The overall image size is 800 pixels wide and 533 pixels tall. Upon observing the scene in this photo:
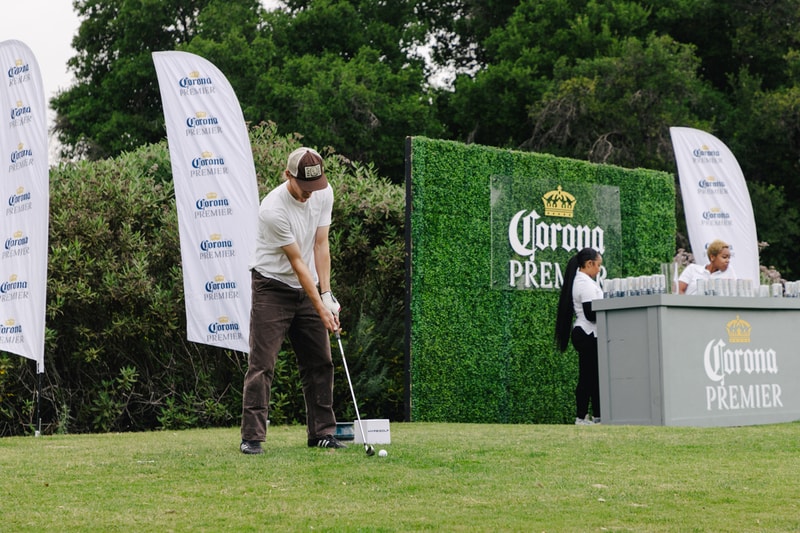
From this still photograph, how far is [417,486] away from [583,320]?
19.3 feet

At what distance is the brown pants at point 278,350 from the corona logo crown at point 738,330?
4873mm

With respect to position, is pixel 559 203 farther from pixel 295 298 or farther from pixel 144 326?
pixel 295 298

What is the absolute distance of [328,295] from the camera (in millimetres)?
6582

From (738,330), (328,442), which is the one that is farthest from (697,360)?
(328,442)

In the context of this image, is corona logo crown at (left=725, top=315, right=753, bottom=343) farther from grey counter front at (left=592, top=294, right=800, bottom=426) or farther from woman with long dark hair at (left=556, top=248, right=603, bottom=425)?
woman with long dark hair at (left=556, top=248, right=603, bottom=425)

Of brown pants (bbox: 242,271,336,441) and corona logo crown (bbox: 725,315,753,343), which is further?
corona logo crown (bbox: 725,315,753,343)

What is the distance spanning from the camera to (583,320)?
1068 cm

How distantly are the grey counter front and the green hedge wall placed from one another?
5.76ft

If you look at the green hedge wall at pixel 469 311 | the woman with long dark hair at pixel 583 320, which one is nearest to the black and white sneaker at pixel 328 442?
the green hedge wall at pixel 469 311

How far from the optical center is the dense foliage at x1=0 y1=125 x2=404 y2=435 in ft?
35.5

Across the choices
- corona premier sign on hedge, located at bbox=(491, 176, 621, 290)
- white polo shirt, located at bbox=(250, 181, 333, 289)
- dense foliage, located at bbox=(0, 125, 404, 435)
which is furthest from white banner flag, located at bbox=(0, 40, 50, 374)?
corona premier sign on hedge, located at bbox=(491, 176, 621, 290)

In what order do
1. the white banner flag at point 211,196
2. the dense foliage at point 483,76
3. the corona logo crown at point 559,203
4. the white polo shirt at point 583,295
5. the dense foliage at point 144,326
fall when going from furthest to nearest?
the dense foliage at point 483,76, the corona logo crown at point 559,203, the dense foliage at point 144,326, the white polo shirt at point 583,295, the white banner flag at point 211,196

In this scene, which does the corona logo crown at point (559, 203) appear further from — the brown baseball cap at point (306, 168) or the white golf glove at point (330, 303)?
the brown baseball cap at point (306, 168)

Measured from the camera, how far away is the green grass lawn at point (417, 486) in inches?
167
